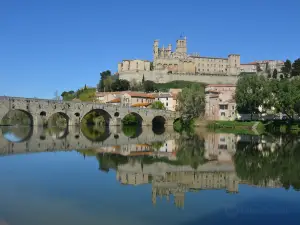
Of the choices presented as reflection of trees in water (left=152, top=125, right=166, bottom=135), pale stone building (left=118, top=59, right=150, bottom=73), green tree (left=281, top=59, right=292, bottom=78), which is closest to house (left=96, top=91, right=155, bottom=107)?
reflection of trees in water (left=152, top=125, right=166, bottom=135)

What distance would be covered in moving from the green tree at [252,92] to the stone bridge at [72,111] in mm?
14593

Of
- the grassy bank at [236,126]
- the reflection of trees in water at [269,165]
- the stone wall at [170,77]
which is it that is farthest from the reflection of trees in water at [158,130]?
the stone wall at [170,77]

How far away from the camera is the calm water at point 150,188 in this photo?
12109 mm

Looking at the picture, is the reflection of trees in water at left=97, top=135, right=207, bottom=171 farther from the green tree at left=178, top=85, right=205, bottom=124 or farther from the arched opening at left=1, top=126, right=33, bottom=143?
the green tree at left=178, top=85, right=205, bottom=124

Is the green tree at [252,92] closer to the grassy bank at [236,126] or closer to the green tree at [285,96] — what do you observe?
the green tree at [285,96]

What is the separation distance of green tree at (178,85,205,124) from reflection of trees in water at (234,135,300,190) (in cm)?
3514

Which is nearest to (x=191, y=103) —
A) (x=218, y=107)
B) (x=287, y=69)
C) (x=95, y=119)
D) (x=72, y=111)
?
(x=218, y=107)

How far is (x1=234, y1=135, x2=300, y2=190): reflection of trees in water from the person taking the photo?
17875 millimetres

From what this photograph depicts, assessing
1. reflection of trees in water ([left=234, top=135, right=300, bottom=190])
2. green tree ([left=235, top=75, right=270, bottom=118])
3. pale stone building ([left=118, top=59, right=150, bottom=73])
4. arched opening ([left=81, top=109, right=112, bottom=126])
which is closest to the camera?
reflection of trees in water ([left=234, top=135, right=300, bottom=190])

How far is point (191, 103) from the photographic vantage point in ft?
212

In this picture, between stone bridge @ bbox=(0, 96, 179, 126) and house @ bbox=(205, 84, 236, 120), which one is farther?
house @ bbox=(205, 84, 236, 120)

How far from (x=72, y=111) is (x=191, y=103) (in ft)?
65.1

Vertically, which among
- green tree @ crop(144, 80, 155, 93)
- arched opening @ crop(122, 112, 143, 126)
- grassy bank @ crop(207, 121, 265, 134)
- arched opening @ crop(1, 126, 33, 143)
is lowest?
arched opening @ crop(1, 126, 33, 143)

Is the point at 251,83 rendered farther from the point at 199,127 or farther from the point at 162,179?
the point at 162,179
